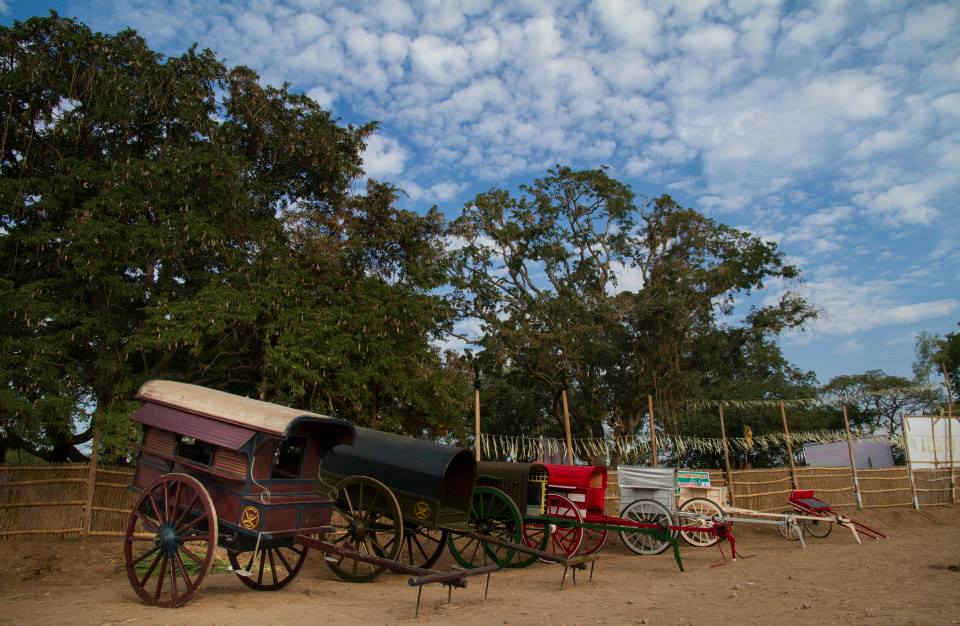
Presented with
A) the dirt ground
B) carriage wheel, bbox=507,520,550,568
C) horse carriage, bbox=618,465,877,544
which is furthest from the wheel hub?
horse carriage, bbox=618,465,877,544

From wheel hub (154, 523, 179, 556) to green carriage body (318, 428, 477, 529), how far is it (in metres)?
2.19

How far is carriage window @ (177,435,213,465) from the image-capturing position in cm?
717

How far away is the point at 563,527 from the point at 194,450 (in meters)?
5.99

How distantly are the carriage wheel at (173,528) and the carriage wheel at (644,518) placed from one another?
25.2 ft

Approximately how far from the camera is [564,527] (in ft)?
34.3

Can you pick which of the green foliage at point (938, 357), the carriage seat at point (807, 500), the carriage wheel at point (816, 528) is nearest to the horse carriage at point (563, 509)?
the carriage seat at point (807, 500)

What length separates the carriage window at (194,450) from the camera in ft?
23.5

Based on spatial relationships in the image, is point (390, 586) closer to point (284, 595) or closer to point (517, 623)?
point (284, 595)

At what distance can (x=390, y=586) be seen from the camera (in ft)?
27.2

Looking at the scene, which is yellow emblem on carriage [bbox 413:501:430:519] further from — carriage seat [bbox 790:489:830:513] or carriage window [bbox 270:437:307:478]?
carriage seat [bbox 790:489:830:513]

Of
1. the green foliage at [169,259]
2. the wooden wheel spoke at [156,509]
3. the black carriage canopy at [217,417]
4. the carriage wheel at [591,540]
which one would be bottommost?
the carriage wheel at [591,540]

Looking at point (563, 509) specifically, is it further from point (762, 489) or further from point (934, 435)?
point (934, 435)

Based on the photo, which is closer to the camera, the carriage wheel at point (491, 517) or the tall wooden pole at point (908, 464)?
the carriage wheel at point (491, 517)

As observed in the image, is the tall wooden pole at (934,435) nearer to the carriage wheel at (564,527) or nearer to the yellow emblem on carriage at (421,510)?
the carriage wheel at (564,527)
